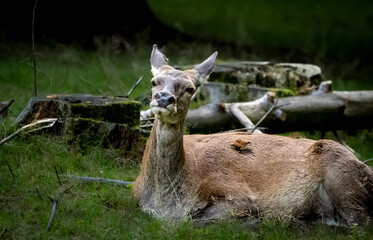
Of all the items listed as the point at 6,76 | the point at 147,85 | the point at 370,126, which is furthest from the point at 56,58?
the point at 370,126

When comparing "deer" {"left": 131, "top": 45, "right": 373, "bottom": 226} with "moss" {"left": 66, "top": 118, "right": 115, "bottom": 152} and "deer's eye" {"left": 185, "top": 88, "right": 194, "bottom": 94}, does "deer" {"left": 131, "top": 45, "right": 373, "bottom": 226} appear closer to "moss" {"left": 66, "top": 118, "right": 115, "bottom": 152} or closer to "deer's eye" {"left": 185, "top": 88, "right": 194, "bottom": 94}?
"deer's eye" {"left": 185, "top": 88, "right": 194, "bottom": 94}

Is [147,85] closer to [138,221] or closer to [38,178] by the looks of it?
[38,178]

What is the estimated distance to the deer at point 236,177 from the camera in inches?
246

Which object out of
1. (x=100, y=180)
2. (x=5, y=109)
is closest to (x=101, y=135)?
(x=100, y=180)

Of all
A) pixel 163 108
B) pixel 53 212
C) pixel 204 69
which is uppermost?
pixel 204 69

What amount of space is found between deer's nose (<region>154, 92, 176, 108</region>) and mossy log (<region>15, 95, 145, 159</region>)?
2316 millimetres

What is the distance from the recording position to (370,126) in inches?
458

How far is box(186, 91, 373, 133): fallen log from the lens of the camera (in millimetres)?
9750

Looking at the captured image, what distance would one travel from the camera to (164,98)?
18.9 ft

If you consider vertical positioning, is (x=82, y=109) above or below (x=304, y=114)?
above

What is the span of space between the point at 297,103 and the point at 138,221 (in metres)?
5.53

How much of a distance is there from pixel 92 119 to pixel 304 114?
4.52m

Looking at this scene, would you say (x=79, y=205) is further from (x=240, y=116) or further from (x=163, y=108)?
(x=240, y=116)

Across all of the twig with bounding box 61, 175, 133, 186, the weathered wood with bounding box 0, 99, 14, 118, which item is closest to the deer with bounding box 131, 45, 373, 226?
the twig with bounding box 61, 175, 133, 186
